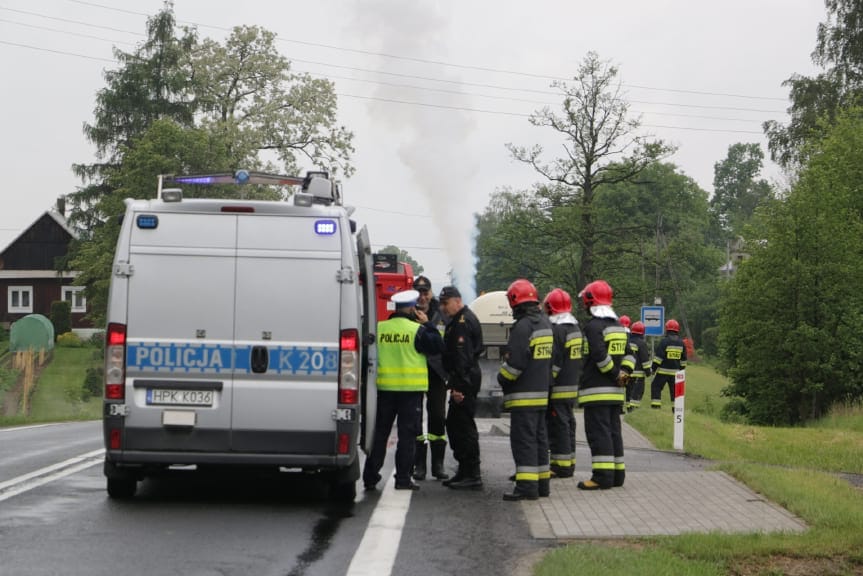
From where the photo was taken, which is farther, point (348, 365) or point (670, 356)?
point (670, 356)

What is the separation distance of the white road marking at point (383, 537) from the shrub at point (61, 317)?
63661 millimetres

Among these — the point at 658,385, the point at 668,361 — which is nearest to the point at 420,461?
the point at 668,361

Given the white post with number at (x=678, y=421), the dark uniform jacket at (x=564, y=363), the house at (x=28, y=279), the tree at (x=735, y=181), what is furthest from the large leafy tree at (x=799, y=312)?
the tree at (x=735, y=181)

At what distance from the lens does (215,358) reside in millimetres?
9797

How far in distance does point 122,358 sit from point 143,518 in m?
1.24

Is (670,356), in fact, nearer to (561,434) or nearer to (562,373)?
(561,434)

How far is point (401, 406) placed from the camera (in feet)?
37.3

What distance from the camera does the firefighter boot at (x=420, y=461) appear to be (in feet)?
40.8

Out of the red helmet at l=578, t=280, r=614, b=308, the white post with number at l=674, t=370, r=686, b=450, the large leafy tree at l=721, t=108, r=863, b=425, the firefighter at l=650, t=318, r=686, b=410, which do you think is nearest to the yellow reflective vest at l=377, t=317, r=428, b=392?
the red helmet at l=578, t=280, r=614, b=308

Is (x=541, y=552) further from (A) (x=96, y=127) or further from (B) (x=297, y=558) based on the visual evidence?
(A) (x=96, y=127)

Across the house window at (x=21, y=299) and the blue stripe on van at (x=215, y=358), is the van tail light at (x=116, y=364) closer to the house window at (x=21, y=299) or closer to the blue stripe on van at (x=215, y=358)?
the blue stripe on van at (x=215, y=358)

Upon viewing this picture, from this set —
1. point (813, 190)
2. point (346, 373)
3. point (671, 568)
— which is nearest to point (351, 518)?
point (346, 373)

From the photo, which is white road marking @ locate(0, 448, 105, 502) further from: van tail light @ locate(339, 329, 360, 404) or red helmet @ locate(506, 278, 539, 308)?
red helmet @ locate(506, 278, 539, 308)

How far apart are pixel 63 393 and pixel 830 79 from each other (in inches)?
1163
